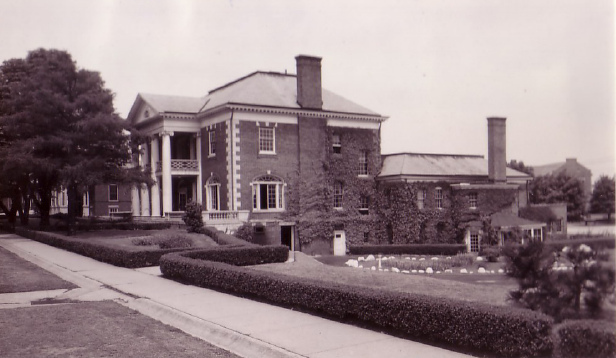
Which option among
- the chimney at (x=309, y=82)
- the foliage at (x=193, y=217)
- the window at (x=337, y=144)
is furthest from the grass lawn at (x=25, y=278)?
the window at (x=337, y=144)

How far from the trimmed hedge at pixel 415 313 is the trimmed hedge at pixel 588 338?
0.50 meters

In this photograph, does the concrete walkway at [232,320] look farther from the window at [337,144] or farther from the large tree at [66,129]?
the window at [337,144]

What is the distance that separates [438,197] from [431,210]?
163cm

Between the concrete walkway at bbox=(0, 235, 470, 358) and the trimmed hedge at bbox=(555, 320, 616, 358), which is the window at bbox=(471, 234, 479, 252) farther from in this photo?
the trimmed hedge at bbox=(555, 320, 616, 358)

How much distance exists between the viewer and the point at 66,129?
129ft

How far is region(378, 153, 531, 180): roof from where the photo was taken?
158 feet

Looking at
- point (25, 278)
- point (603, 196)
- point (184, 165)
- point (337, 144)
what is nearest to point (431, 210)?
point (337, 144)

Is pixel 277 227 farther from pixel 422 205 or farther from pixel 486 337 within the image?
pixel 486 337

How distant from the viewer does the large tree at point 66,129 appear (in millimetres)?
37375

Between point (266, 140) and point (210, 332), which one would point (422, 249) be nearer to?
point (266, 140)

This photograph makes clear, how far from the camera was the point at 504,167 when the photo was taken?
4903 cm

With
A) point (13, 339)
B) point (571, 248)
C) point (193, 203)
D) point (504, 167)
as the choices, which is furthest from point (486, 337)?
point (504, 167)

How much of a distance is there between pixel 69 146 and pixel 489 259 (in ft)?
89.8

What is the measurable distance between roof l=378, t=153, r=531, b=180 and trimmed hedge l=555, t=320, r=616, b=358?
4025cm
